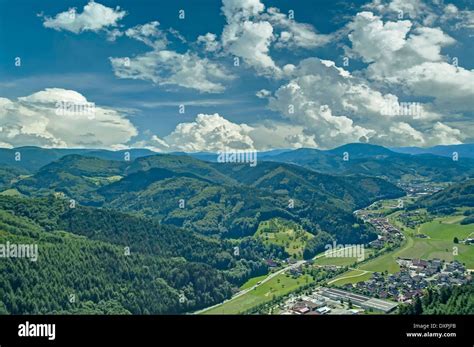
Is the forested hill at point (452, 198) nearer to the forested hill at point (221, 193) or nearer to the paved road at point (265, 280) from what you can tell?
the forested hill at point (221, 193)

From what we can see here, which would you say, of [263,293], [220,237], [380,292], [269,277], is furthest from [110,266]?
[220,237]

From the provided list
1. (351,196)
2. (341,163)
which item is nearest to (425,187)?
(351,196)

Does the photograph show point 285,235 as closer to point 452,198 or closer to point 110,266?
point 110,266

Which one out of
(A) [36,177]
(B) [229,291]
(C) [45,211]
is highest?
(A) [36,177]

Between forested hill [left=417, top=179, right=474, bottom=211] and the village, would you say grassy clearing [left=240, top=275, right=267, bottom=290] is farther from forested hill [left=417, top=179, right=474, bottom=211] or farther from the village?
forested hill [left=417, top=179, right=474, bottom=211]
